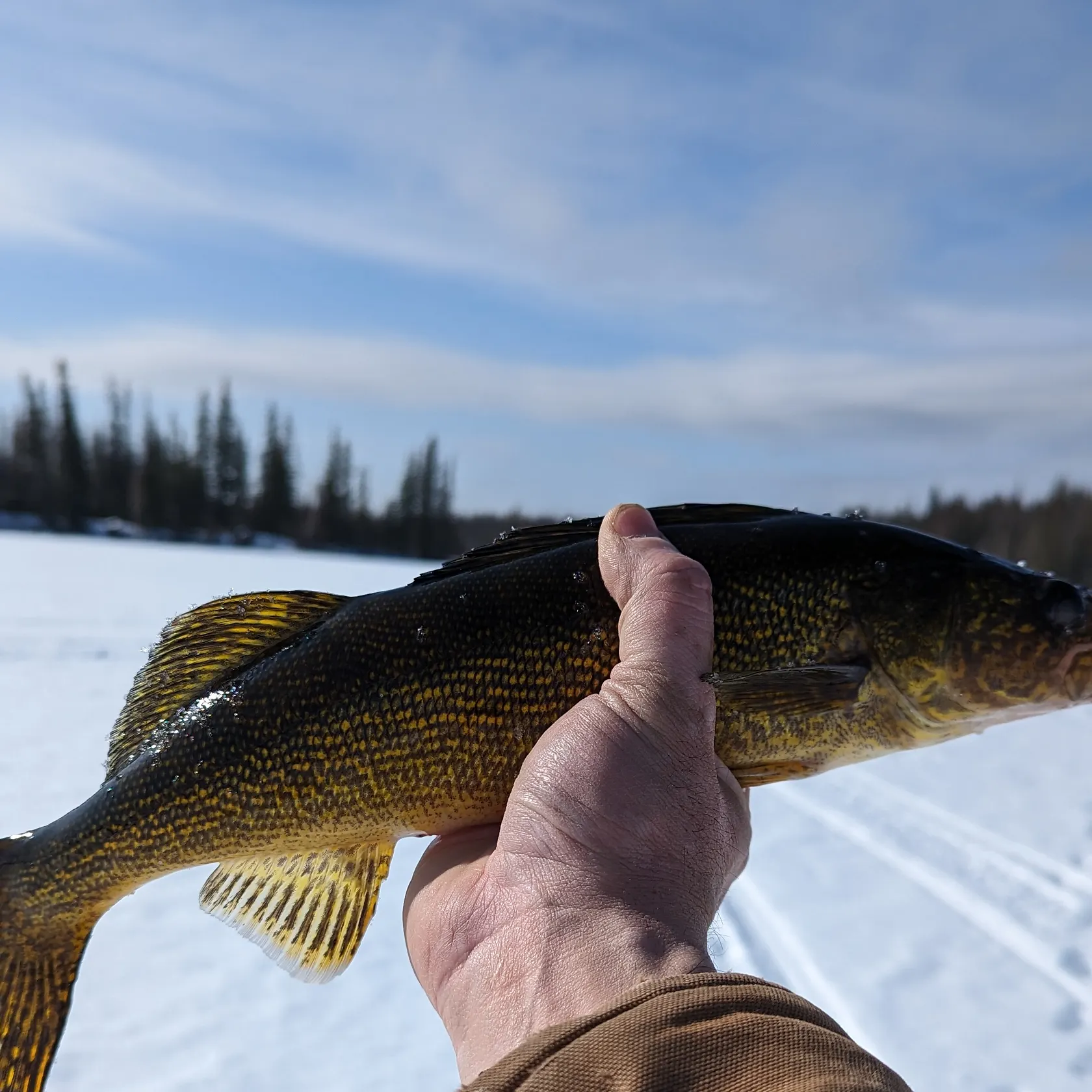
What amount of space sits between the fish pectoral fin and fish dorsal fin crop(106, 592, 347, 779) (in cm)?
126

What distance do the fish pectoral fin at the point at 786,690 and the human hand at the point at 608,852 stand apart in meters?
0.13

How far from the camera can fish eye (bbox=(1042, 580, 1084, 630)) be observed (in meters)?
2.64

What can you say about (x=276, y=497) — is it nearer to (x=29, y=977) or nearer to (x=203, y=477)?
(x=203, y=477)

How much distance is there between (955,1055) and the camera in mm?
3748

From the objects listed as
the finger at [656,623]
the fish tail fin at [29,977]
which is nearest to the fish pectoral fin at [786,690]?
the finger at [656,623]

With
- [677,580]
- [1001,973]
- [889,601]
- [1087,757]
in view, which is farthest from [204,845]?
[1087,757]

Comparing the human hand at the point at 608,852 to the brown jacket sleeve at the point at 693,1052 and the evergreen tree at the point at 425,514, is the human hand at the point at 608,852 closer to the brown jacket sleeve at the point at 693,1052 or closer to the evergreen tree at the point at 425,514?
the brown jacket sleeve at the point at 693,1052

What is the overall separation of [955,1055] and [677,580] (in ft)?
9.68

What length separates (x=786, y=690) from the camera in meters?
2.43

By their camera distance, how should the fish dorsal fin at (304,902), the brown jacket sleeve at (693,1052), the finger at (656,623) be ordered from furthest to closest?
1. the fish dorsal fin at (304,902)
2. the finger at (656,623)
3. the brown jacket sleeve at (693,1052)

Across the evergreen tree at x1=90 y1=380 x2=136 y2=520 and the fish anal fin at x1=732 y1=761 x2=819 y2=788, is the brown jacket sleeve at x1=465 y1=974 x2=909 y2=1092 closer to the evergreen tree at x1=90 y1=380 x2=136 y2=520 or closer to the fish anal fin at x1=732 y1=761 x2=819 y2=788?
the fish anal fin at x1=732 y1=761 x2=819 y2=788

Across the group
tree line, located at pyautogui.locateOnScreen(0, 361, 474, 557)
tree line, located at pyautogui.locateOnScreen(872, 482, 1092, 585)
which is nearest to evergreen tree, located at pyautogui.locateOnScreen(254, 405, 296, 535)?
tree line, located at pyautogui.locateOnScreen(0, 361, 474, 557)

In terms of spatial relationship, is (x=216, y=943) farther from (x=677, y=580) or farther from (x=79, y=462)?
(x=79, y=462)

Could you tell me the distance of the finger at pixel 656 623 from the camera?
2232 mm
